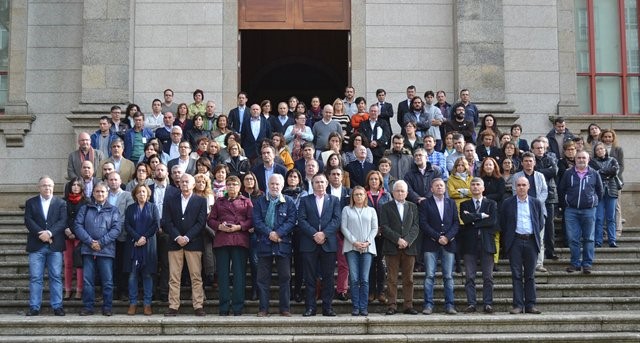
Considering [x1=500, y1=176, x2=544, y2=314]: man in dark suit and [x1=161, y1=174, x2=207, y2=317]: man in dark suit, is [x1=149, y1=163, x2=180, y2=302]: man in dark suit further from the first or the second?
[x1=500, y1=176, x2=544, y2=314]: man in dark suit

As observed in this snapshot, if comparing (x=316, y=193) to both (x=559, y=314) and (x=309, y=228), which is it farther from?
(x=559, y=314)

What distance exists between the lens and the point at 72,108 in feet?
58.8

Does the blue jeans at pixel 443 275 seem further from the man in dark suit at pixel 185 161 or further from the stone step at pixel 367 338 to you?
the man in dark suit at pixel 185 161

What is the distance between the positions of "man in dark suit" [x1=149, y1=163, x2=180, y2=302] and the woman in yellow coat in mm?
4016

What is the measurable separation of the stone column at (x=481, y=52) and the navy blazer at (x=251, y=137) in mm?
4094

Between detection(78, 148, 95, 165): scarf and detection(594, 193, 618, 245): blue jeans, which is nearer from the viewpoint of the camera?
detection(78, 148, 95, 165): scarf

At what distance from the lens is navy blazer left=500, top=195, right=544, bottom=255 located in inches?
501

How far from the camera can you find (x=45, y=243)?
12.6 m

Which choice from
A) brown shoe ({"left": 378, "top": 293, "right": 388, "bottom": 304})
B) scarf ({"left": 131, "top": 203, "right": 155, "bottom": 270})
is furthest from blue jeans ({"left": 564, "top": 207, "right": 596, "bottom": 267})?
scarf ({"left": 131, "top": 203, "right": 155, "bottom": 270})

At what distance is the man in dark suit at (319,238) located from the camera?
40.3 ft

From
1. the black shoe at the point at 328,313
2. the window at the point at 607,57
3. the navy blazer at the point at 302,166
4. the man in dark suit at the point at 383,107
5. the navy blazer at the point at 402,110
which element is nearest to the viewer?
the black shoe at the point at 328,313

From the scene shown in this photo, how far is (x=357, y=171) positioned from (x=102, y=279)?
13.7 feet

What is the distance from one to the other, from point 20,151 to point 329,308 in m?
8.56

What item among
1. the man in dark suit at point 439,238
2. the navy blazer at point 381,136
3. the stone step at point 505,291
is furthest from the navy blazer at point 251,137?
the man in dark suit at point 439,238
